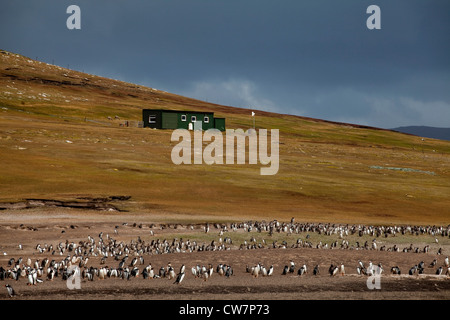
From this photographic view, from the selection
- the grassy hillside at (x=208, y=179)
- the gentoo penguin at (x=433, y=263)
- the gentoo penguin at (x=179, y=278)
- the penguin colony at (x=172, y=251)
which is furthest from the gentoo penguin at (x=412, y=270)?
the grassy hillside at (x=208, y=179)

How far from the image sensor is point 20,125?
96812mm

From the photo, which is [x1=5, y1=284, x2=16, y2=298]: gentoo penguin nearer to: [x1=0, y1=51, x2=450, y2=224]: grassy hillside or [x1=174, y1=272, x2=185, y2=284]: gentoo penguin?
[x1=174, y1=272, x2=185, y2=284]: gentoo penguin

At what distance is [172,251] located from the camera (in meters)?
34.2

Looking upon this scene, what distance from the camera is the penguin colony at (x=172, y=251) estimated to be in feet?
87.8

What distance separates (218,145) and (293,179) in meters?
33.6

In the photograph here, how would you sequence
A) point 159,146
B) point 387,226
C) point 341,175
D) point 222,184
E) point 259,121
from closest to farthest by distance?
point 387,226 → point 222,184 → point 341,175 → point 159,146 → point 259,121

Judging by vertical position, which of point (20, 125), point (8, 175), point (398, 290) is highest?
point (20, 125)

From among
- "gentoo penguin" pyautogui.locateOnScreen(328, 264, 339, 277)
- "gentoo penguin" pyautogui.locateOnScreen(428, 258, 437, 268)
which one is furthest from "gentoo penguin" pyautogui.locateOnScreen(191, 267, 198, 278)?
"gentoo penguin" pyautogui.locateOnScreen(428, 258, 437, 268)

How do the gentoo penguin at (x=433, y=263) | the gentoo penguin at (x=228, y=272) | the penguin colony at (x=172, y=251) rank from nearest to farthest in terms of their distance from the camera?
the penguin colony at (x=172, y=251)
the gentoo penguin at (x=228, y=272)
the gentoo penguin at (x=433, y=263)

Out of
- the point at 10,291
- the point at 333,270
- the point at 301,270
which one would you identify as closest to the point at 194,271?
the point at 301,270

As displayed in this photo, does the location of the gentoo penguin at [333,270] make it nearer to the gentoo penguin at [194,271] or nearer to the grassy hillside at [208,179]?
the gentoo penguin at [194,271]

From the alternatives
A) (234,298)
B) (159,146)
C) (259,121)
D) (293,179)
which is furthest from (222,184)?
(259,121)

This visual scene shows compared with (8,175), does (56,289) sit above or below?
below

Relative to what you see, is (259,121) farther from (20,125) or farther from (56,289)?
(56,289)
